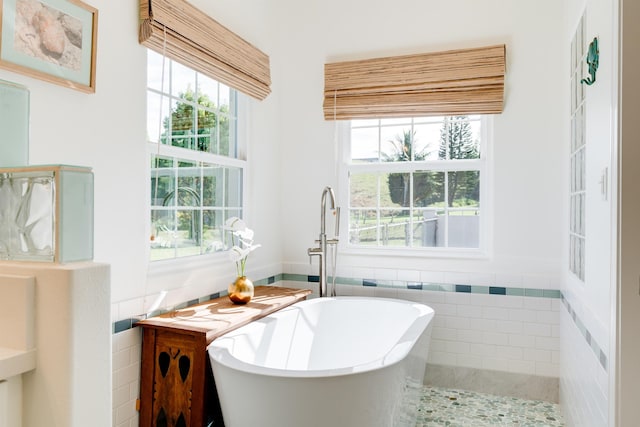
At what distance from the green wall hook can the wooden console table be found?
2004mm

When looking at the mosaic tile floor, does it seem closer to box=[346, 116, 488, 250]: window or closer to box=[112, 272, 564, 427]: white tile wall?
box=[112, 272, 564, 427]: white tile wall

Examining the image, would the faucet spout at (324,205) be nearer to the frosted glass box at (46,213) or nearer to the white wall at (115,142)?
the white wall at (115,142)

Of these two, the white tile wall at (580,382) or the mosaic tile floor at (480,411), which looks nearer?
the white tile wall at (580,382)

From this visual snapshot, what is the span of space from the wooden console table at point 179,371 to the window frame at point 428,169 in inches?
59.6

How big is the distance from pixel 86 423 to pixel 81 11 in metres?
1.87

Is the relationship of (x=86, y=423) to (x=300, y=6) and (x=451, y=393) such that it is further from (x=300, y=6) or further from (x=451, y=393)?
(x=300, y=6)

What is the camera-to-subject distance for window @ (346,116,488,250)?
340 centimetres

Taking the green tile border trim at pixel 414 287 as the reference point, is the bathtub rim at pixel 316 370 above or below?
below

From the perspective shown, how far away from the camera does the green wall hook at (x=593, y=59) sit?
6.17ft

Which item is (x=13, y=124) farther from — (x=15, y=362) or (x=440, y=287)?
(x=440, y=287)

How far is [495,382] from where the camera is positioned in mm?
3229

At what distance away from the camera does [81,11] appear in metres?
1.96

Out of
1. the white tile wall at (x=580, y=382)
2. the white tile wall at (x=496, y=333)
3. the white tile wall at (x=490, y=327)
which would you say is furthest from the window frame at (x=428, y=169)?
the white tile wall at (x=580, y=382)

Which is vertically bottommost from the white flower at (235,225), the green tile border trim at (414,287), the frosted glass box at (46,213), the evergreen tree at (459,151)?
the green tile border trim at (414,287)
